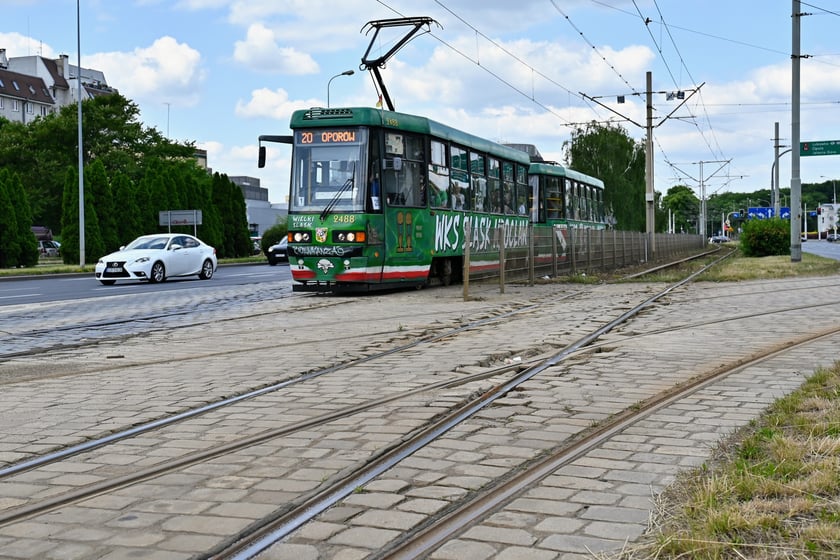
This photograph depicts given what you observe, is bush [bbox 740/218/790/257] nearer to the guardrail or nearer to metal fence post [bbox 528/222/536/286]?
the guardrail

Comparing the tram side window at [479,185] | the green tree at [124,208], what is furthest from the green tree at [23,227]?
the tram side window at [479,185]

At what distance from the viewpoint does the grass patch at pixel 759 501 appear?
10.9ft

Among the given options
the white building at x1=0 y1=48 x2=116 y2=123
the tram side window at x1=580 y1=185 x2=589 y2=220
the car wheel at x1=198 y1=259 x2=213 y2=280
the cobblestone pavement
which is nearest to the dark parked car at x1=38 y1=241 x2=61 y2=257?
the white building at x1=0 y1=48 x2=116 y2=123

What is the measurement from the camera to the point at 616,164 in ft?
226

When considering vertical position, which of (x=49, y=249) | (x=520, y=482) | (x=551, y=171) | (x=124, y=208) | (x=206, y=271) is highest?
(x=551, y=171)

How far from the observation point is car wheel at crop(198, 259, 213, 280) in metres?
29.0

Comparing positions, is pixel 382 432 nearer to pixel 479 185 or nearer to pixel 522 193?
pixel 479 185

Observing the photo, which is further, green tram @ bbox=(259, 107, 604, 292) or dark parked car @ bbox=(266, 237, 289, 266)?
dark parked car @ bbox=(266, 237, 289, 266)

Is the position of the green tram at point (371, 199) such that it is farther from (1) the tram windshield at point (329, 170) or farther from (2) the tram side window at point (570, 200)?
(2) the tram side window at point (570, 200)

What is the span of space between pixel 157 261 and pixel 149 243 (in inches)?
42.7

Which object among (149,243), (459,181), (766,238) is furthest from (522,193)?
(766,238)

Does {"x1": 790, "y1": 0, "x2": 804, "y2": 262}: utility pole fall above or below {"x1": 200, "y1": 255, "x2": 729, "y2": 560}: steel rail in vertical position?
above

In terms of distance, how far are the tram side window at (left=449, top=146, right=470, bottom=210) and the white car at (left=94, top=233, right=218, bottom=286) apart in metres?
9.59

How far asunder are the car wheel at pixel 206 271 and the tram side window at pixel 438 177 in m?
10.9
